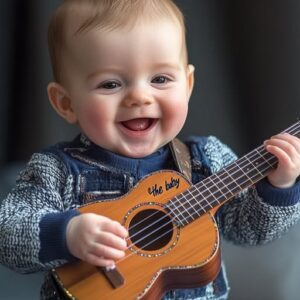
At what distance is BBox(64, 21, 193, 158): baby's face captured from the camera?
0.98 m

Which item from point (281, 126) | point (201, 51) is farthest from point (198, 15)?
point (281, 126)

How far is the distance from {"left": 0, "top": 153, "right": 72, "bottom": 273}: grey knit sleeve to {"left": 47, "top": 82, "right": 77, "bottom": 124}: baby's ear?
82mm

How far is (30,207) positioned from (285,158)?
16.3 inches

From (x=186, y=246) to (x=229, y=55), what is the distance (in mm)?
580

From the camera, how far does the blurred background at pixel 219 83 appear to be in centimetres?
130

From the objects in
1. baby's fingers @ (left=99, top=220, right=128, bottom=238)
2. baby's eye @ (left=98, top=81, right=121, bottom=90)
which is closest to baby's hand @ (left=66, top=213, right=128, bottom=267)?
baby's fingers @ (left=99, top=220, right=128, bottom=238)

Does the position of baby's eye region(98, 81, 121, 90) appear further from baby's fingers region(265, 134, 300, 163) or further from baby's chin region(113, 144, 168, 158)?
baby's fingers region(265, 134, 300, 163)

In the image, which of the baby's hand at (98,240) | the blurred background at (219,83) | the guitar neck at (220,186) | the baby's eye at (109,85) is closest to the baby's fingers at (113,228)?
the baby's hand at (98,240)

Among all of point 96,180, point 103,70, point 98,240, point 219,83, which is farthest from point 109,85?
point 219,83

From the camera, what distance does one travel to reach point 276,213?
104cm

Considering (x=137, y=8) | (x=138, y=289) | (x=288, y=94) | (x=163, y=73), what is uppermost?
(x=137, y=8)

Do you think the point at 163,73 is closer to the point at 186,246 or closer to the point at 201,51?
the point at 186,246

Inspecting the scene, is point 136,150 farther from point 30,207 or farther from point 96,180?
point 30,207

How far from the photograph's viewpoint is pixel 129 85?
100 centimetres
